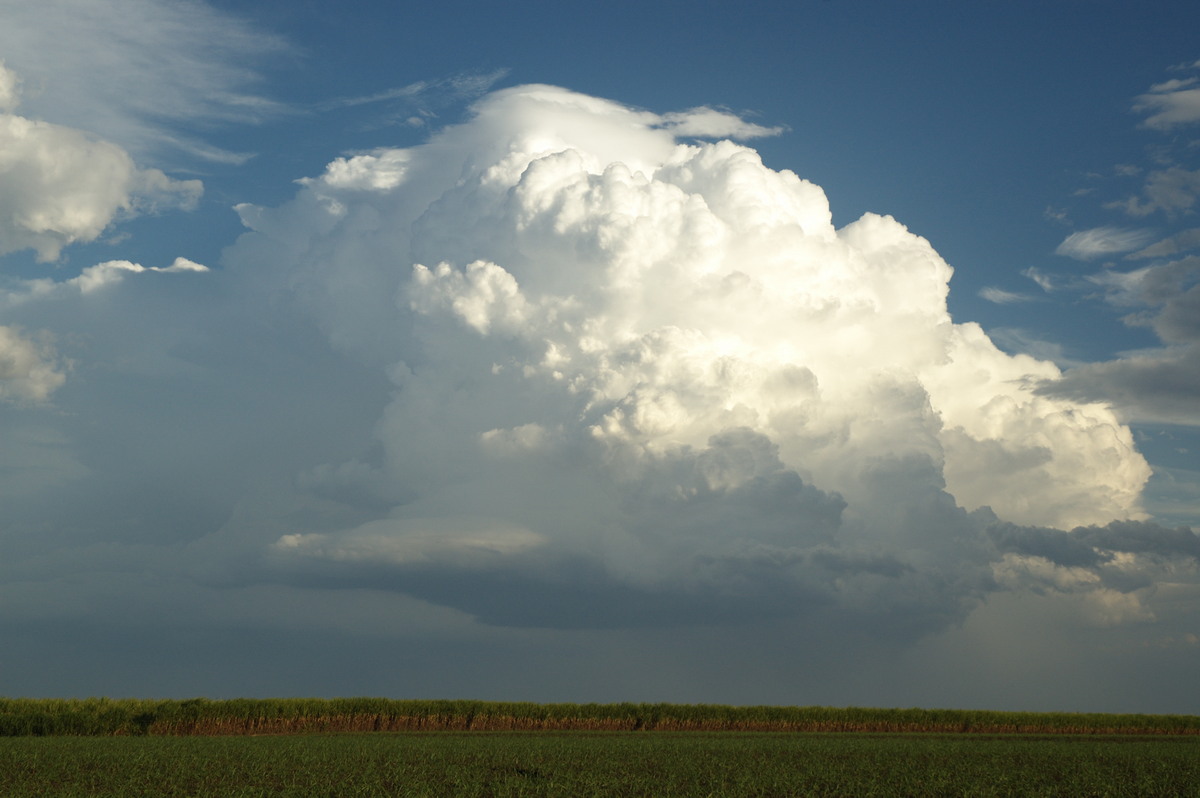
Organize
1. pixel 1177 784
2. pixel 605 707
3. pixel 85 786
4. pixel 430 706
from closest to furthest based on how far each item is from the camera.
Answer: pixel 85 786 < pixel 1177 784 < pixel 430 706 < pixel 605 707

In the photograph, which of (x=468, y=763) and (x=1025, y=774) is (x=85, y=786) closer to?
(x=468, y=763)

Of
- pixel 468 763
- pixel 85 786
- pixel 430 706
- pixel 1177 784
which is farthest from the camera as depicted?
pixel 430 706

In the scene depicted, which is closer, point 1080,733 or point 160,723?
point 160,723

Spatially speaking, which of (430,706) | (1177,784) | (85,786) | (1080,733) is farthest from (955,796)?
(1080,733)

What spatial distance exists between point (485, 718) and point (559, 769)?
32.7 m

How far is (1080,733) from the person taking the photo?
83.0 metres

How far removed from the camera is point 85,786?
31.7 meters

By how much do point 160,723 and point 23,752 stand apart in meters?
18.8

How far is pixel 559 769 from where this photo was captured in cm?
3722

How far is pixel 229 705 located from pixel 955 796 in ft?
155

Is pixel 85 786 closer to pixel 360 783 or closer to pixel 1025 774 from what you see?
pixel 360 783

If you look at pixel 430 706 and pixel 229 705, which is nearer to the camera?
pixel 229 705

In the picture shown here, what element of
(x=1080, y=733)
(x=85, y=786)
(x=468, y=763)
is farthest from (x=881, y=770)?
(x=1080, y=733)

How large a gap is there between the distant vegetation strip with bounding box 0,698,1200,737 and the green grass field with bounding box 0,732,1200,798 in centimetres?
A: 731
